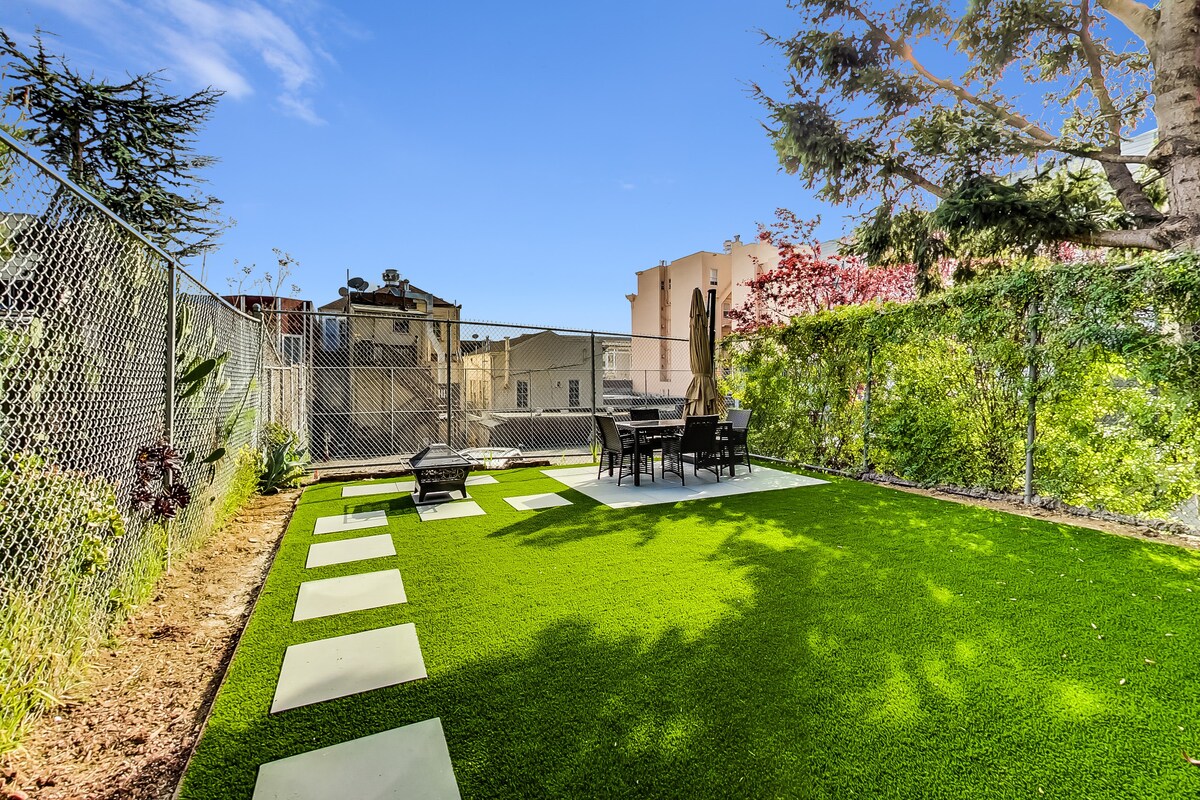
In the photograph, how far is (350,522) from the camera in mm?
4543

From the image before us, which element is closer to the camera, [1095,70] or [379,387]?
[1095,70]

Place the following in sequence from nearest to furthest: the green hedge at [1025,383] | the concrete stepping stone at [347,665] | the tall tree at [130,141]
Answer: the concrete stepping stone at [347,665] → the green hedge at [1025,383] → the tall tree at [130,141]

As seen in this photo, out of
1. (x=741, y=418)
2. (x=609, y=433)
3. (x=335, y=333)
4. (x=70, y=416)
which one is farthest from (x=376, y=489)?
(x=335, y=333)

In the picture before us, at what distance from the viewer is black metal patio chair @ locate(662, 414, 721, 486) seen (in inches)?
233

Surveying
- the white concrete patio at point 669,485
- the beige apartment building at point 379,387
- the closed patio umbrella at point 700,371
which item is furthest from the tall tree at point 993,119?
the beige apartment building at point 379,387

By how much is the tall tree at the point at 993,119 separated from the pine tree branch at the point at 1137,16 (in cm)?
2

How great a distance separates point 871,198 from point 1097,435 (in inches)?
252

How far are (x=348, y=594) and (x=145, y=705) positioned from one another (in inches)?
41.7

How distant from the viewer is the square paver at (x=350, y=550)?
3520 millimetres

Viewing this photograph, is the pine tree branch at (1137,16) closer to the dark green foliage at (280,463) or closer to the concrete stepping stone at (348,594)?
the concrete stepping stone at (348,594)

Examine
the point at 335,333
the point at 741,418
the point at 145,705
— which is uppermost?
the point at 335,333

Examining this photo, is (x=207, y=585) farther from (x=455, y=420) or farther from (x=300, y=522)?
(x=455, y=420)

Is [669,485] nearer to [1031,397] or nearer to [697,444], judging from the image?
[697,444]

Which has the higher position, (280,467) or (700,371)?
(700,371)
